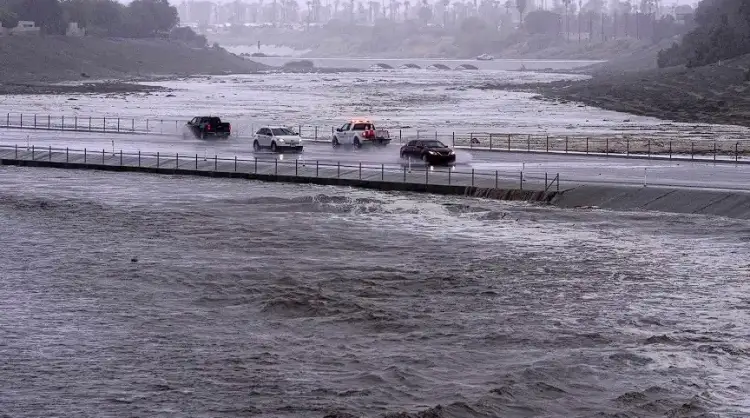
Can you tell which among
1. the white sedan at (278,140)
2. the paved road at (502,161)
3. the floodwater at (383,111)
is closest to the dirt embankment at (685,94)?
the floodwater at (383,111)

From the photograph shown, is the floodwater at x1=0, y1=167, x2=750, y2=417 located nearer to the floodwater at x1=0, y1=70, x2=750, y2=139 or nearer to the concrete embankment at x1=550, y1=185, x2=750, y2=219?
the concrete embankment at x1=550, y1=185, x2=750, y2=219

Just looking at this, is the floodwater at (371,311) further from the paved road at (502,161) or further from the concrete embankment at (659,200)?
the paved road at (502,161)

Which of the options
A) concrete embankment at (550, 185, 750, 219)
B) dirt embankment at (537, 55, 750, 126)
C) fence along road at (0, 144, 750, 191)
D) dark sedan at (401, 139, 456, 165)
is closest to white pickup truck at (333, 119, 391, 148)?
fence along road at (0, 144, 750, 191)

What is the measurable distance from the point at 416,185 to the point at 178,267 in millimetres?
17702

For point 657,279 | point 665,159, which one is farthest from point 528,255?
point 665,159

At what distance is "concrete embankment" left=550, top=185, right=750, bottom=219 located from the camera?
46.7m

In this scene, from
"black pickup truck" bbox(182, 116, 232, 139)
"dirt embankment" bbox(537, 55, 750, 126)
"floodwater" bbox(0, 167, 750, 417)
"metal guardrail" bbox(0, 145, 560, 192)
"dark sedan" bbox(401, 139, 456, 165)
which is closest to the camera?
"floodwater" bbox(0, 167, 750, 417)

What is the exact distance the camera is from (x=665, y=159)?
206 feet

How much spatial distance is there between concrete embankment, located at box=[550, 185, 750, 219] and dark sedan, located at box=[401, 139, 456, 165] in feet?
37.9

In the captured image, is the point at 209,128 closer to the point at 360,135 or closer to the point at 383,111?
the point at 360,135

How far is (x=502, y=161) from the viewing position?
208 ft

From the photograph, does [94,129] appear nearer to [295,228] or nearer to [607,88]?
[295,228]

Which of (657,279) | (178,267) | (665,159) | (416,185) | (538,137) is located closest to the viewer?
(657,279)

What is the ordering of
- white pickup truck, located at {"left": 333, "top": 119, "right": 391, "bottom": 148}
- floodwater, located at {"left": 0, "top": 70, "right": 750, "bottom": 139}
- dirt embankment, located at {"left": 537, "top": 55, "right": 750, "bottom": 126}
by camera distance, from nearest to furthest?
white pickup truck, located at {"left": 333, "top": 119, "right": 391, "bottom": 148}, floodwater, located at {"left": 0, "top": 70, "right": 750, "bottom": 139}, dirt embankment, located at {"left": 537, "top": 55, "right": 750, "bottom": 126}
